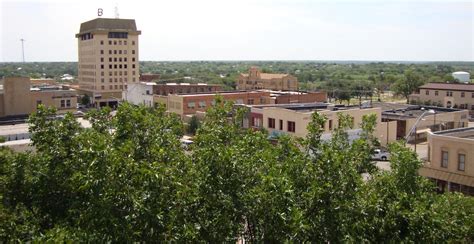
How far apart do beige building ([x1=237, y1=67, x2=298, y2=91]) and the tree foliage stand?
11083 centimetres

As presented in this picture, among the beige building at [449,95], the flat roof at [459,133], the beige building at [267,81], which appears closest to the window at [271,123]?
the flat roof at [459,133]

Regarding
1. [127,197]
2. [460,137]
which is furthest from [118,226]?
[460,137]

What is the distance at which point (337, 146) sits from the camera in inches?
786

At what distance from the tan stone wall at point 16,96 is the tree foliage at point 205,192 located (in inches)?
2029

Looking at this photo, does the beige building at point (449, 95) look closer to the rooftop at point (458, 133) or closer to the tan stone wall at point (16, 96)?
the rooftop at point (458, 133)

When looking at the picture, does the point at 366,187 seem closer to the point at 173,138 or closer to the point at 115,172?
the point at 173,138

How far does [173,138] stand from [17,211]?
6109 millimetres

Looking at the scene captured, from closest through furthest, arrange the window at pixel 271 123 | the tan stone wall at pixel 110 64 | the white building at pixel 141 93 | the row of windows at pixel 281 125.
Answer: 1. the row of windows at pixel 281 125
2. the window at pixel 271 123
3. the white building at pixel 141 93
4. the tan stone wall at pixel 110 64

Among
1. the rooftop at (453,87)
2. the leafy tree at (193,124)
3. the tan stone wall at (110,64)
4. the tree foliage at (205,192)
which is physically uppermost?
the tan stone wall at (110,64)

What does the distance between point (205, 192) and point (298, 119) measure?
38.5 m

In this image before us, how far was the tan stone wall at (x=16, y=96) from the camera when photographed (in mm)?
66438

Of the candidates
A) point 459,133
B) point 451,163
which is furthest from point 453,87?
point 451,163

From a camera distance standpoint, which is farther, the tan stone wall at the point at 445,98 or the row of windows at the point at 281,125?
the tan stone wall at the point at 445,98

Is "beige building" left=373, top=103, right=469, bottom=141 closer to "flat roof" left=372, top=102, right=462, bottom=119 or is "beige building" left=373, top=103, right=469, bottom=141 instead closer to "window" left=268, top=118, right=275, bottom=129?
"flat roof" left=372, top=102, right=462, bottom=119
